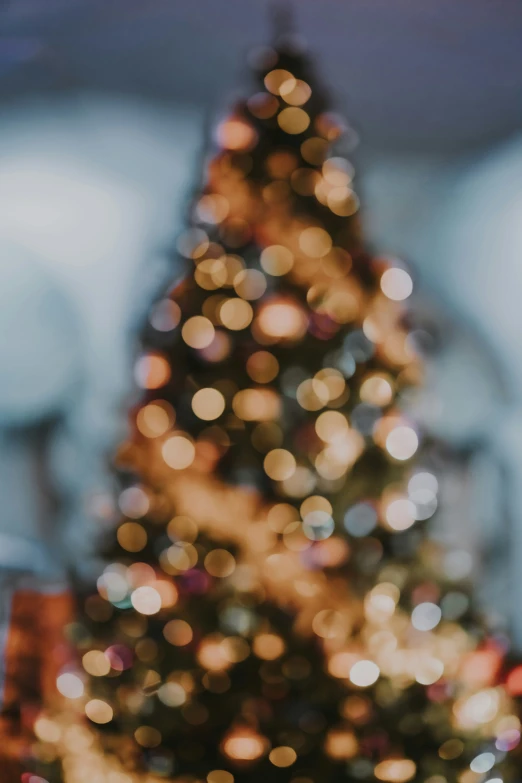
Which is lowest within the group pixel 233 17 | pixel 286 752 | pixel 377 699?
pixel 286 752

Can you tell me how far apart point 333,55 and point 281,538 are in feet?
4.43

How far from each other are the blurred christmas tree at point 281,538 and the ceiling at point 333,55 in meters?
0.77

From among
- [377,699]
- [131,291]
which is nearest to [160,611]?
[377,699]

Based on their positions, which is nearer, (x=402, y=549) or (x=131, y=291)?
(x=402, y=549)

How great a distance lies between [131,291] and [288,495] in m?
0.88

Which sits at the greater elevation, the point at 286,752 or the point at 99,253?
the point at 99,253

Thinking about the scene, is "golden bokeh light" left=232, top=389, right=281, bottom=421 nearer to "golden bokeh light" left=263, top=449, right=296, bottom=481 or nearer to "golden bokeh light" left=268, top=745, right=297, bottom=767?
"golden bokeh light" left=263, top=449, right=296, bottom=481

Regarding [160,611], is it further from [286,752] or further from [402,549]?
[402,549]

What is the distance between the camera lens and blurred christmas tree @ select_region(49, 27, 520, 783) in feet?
3.77

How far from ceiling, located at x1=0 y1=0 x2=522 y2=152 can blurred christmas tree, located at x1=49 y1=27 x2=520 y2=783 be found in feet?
2.54

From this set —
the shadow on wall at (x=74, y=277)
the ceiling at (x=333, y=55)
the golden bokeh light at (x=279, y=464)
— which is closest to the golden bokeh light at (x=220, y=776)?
the golden bokeh light at (x=279, y=464)

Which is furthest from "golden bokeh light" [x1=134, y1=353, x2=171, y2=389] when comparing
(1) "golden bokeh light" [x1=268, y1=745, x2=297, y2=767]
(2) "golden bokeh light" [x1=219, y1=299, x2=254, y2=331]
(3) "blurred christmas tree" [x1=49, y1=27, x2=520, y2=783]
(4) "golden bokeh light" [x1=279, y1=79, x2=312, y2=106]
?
(1) "golden bokeh light" [x1=268, y1=745, x2=297, y2=767]

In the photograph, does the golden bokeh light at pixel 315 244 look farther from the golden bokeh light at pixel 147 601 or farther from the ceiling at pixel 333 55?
the ceiling at pixel 333 55

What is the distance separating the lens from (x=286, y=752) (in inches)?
44.8
